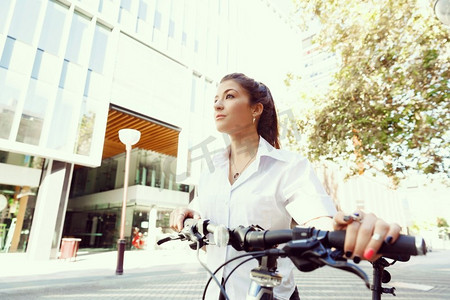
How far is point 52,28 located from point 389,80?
1390cm

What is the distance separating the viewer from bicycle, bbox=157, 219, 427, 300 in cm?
69

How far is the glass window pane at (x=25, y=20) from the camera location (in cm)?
1194

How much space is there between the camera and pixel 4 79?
1132cm

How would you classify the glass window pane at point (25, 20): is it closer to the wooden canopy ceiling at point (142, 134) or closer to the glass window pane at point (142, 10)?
the wooden canopy ceiling at point (142, 134)

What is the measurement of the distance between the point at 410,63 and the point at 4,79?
1405 centimetres

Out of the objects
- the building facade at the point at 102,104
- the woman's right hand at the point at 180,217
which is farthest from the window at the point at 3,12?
the woman's right hand at the point at 180,217

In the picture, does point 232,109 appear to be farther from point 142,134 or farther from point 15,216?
point 142,134

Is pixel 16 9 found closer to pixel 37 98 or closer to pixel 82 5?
pixel 82 5

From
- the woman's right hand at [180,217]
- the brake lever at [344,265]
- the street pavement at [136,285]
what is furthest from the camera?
the street pavement at [136,285]

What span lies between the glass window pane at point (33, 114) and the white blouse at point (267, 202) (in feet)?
42.6

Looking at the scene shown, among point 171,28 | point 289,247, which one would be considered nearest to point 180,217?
point 289,247

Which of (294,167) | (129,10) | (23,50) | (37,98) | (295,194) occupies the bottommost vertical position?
(295,194)

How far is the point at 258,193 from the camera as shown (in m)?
1.43

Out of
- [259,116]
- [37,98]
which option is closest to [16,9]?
[37,98]
